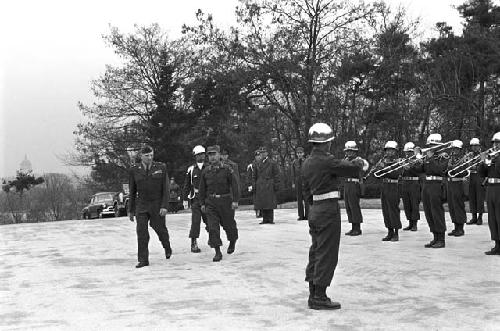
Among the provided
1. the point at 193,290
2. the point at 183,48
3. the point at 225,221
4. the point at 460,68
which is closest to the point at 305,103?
the point at 460,68

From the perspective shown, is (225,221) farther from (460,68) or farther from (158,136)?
(158,136)

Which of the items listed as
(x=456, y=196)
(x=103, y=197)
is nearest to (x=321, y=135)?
(x=456, y=196)

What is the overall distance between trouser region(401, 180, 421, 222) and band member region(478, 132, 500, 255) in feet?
9.93

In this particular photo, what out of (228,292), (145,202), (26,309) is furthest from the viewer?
(145,202)

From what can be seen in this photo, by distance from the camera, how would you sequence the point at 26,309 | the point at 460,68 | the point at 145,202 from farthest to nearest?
1. the point at 460,68
2. the point at 145,202
3. the point at 26,309

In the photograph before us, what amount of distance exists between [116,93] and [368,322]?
132 feet

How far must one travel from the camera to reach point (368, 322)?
5.96 meters

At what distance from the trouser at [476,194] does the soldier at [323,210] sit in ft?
28.6

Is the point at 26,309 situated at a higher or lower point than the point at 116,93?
lower

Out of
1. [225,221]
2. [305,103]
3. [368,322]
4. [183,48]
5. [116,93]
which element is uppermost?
[183,48]

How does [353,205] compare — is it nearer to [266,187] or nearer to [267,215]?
[267,215]

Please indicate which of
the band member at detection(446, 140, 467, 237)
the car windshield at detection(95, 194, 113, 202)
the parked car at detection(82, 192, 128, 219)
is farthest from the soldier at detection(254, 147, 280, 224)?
the car windshield at detection(95, 194, 113, 202)

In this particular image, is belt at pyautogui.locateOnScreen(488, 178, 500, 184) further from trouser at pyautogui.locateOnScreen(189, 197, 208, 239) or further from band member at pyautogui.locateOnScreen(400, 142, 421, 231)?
trouser at pyautogui.locateOnScreen(189, 197, 208, 239)

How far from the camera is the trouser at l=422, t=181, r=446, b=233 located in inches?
430
